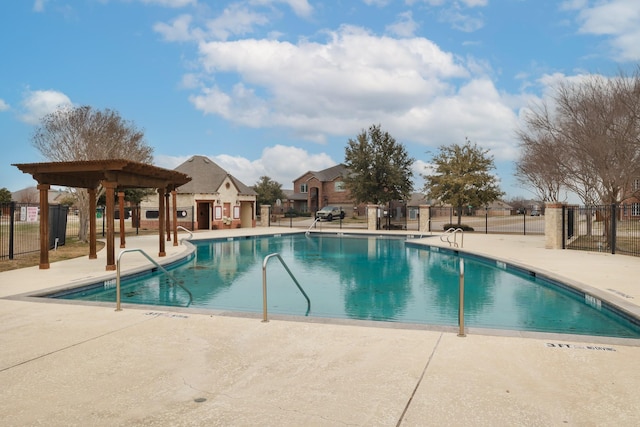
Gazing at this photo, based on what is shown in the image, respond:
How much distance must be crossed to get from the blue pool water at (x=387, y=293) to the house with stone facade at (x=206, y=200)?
1630cm

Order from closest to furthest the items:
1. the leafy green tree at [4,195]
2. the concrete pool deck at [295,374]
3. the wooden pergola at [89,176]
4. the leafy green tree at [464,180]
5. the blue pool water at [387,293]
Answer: the concrete pool deck at [295,374], the blue pool water at [387,293], the wooden pergola at [89,176], the leafy green tree at [464,180], the leafy green tree at [4,195]

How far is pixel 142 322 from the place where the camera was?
22.1ft

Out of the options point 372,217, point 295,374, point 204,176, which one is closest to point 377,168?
point 372,217

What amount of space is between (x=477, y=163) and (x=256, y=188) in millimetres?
36147

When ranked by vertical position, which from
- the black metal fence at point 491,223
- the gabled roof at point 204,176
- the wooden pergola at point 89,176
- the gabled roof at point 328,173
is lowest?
the black metal fence at point 491,223

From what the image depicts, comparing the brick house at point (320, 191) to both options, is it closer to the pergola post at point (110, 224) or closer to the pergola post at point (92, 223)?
the pergola post at point (92, 223)

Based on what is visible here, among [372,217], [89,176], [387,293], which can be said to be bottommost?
[387,293]

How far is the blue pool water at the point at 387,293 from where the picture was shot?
332 inches

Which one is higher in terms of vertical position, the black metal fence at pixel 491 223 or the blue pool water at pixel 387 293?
the black metal fence at pixel 491 223

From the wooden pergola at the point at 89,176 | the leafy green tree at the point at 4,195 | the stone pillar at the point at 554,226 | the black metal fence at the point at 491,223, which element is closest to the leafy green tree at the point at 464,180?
the black metal fence at the point at 491,223

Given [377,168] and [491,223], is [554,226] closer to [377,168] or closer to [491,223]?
[377,168]

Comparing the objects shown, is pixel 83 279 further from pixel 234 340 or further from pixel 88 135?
pixel 88 135

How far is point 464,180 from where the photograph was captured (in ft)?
105

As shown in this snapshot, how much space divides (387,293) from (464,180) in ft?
75.9
